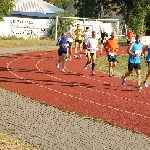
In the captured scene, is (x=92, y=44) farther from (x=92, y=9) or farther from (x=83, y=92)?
(x=92, y=9)

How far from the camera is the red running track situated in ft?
43.8

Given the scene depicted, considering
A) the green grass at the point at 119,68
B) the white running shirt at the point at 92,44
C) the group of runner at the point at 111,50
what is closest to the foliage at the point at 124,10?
the green grass at the point at 119,68

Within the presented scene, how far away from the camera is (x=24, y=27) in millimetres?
45406

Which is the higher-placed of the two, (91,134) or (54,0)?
(54,0)

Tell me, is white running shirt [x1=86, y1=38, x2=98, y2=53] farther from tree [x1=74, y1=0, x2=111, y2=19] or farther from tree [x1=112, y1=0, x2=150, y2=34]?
tree [x1=74, y1=0, x2=111, y2=19]

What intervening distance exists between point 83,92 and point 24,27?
29.6 meters

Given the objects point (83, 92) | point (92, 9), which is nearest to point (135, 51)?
point (83, 92)

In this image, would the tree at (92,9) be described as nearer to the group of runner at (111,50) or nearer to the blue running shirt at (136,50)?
the group of runner at (111,50)

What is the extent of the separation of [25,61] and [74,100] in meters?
11.1

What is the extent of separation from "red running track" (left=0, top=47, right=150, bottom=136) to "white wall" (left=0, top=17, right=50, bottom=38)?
796 inches

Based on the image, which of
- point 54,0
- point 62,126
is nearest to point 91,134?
point 62,126

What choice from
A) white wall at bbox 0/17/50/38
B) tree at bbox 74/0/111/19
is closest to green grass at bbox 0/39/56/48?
white wall at bbox 0/17/50/38

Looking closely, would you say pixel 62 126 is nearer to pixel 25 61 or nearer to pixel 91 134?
pixel 91 134

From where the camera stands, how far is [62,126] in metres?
11.6
